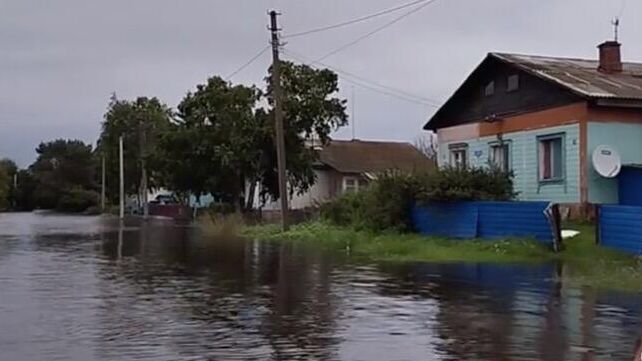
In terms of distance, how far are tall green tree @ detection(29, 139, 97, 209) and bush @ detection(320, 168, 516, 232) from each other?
100137 mm

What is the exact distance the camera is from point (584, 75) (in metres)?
34.8

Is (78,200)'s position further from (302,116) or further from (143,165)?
(302,116)

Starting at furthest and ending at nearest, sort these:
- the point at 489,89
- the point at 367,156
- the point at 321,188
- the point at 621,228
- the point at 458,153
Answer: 1. the point at 367,156
2. the point at 321,188
3. the point at 458,153
4. the point at 489,89
5. the point at 621,228

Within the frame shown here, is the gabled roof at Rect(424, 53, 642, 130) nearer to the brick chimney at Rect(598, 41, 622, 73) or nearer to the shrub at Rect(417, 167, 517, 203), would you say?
the brick chimney at Rect(598, 41, 622, 73)

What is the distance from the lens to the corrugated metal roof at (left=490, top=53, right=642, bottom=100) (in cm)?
3172

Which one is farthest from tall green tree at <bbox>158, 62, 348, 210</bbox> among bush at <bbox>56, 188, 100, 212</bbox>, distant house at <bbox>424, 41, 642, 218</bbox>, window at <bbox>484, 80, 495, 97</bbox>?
bush at <bbox>56, 188, 100, 212</bbox>

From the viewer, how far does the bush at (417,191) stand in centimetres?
3159

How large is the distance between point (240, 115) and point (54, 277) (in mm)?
36068

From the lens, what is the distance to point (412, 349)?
37.4 feet

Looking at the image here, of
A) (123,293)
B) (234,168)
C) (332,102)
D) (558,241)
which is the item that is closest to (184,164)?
(234,168)

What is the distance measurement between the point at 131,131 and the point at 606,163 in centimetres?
7546

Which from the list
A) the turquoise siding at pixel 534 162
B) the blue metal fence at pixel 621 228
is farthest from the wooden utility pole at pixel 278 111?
the blue metal fence at pixel 621 228

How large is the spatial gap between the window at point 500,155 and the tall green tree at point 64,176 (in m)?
99.1

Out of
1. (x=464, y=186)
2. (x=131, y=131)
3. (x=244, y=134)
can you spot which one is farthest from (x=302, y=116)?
(x=131, y=131)
